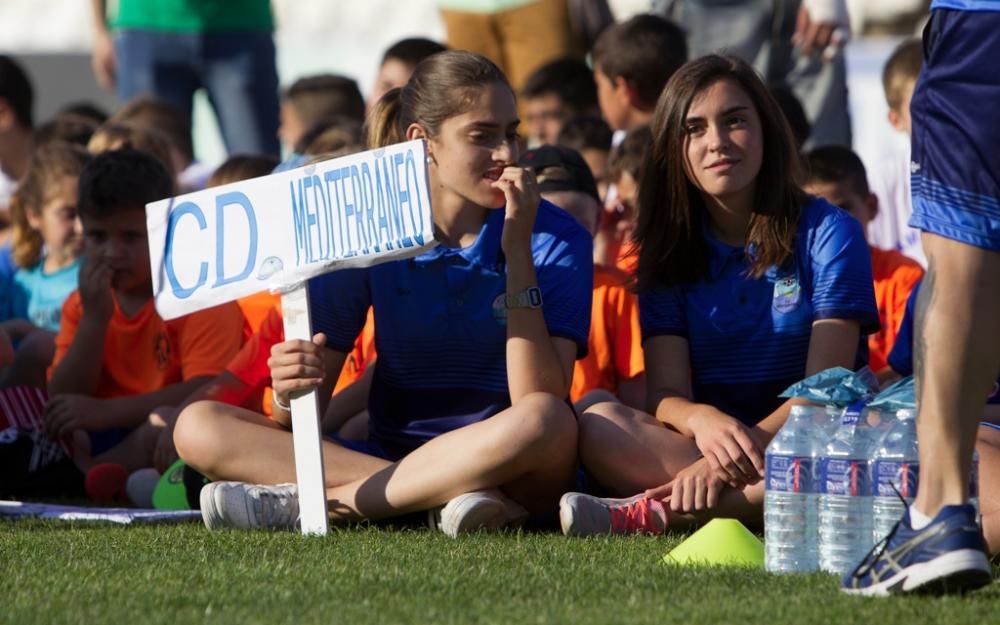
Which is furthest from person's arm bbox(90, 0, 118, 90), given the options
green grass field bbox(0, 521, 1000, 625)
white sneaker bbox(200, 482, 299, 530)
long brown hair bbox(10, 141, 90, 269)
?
green grass field bbox(0, 521, 1000, 625)

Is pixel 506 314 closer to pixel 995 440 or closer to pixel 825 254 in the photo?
pixel 825 254

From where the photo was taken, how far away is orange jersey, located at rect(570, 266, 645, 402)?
6348 mm

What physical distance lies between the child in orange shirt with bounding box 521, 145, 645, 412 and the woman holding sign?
987 millimetres

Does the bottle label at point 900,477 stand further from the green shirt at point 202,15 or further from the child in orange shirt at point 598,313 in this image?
the green shirt at point 202,15

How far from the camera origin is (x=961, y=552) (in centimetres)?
340

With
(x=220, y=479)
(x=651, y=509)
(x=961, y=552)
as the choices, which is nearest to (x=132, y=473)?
(x=220, y=479)

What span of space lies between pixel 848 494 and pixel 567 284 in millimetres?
1303

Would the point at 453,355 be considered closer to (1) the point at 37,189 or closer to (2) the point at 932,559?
(2) the point at 932,559

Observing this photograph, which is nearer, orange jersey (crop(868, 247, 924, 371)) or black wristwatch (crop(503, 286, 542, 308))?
black wristwatch (crop(503, 286, 542, 308))

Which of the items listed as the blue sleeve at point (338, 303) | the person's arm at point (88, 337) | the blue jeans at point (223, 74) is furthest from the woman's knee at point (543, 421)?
the blue jeans at point (223, 74)

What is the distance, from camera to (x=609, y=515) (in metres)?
4.81

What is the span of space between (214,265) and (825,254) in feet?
5.73

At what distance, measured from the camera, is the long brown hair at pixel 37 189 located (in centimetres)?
767

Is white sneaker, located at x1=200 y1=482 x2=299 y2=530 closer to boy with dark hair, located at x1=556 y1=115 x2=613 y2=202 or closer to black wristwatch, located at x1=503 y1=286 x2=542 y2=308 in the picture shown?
black wristwatch, located at x1=503 y1=286 x2=542 y2=308
